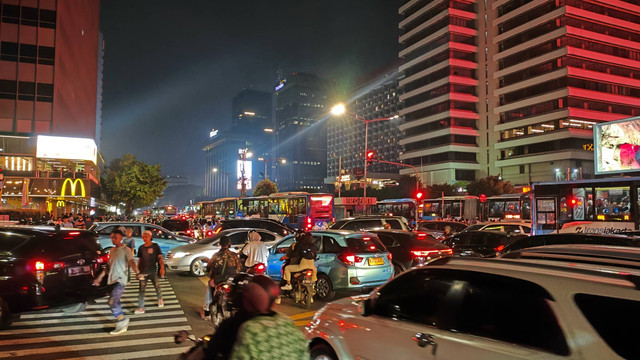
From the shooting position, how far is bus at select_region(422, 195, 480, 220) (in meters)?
44.1

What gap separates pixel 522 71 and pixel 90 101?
69.0 meters

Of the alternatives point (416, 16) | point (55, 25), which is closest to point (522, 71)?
point (416, 16)

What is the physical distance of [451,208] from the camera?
4428 cm

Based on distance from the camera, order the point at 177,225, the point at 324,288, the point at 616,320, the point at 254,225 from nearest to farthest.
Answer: the point at 616,320 < the point at 324,288 < the point at 254,225 < the point at 177,225

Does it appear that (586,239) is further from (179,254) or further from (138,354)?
(179,254)

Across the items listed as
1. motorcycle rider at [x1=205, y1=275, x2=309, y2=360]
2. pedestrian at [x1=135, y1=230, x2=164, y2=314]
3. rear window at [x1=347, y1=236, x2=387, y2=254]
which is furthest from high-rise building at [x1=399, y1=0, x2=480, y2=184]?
motorcycle rider at [x1=205, y1=275, x2=309, y2=360]

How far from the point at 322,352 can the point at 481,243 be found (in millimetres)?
11492

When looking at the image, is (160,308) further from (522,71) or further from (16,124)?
(522,71)

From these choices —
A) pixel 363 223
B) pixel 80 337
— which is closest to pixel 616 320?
pixel 80 337

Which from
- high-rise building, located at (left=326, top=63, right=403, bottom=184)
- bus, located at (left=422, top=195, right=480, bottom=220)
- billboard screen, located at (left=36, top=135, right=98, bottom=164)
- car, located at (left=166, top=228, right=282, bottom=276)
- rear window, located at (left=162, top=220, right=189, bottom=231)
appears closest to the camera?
car, located at (left=166, top=228, right=282, bottom=276)

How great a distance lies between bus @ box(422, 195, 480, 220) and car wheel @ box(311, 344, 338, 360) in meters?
39.4

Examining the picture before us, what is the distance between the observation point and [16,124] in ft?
133

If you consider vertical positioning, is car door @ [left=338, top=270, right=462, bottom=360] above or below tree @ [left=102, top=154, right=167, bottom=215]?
below

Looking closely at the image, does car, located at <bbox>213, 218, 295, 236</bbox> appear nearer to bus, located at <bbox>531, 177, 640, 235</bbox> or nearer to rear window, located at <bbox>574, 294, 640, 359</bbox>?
bus, located at <bbox>531, 177, 640, 235</bbox>
